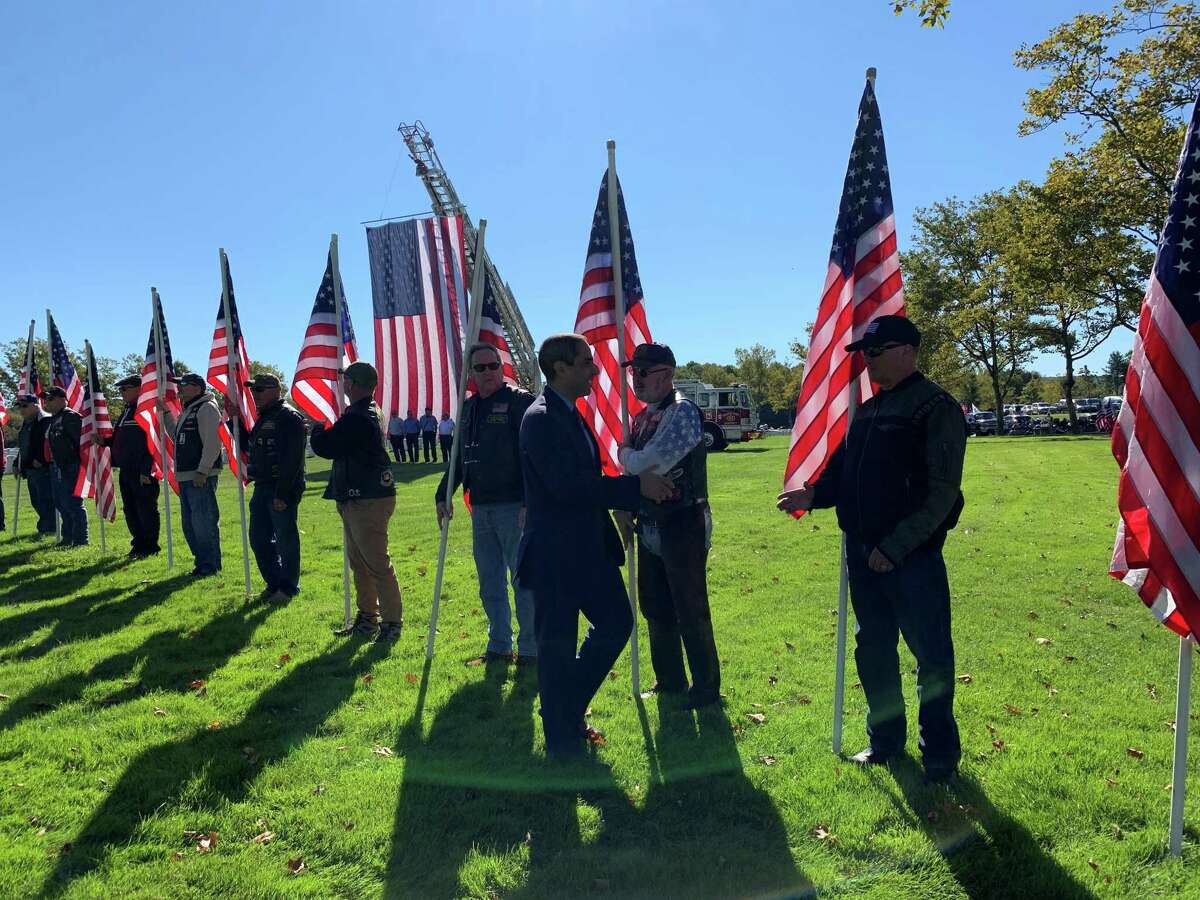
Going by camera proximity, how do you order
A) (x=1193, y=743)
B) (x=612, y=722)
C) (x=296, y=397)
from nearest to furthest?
1. (x=1193, y=743)
2. (x=612, y=722)
3. (x=296, y=397)

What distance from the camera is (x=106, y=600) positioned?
8891 mm

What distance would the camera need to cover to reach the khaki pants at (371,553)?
7184 millimetres

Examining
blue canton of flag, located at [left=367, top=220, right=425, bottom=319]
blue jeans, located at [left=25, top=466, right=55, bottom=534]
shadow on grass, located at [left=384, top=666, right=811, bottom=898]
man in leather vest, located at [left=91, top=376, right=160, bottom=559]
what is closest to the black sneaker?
shadow on grass, located at [left=384, top=666, right=811, bottom=898]

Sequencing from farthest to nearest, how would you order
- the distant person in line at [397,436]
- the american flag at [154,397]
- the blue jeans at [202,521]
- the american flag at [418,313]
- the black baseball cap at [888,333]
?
the distant person in line at [397,436]
the american flag at [418,313]
the american flag at [154,397]
the blue jeans at [202,521]
the black baseball cap at [888,333]

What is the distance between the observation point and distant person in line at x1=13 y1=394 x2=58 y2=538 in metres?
13.3

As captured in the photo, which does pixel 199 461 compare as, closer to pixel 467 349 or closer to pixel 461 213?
pixel 467 349

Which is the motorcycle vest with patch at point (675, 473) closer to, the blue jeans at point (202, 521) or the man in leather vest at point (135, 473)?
the blue jeans at point (202, 521)

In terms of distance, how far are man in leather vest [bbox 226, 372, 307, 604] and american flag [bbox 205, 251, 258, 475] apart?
36.8 inches

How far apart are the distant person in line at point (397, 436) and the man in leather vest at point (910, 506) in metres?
22.6

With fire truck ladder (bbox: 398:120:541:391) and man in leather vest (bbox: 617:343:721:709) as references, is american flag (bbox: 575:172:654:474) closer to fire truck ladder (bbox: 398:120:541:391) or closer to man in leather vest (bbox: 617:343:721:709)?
man in leather vest (bbox: 617:343:721:709)

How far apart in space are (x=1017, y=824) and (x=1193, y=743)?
1.65 m

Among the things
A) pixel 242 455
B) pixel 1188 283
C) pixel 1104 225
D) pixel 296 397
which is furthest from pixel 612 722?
pixel 1104 225

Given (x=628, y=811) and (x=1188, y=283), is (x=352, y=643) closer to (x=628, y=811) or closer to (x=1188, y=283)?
(x=628, y=811)

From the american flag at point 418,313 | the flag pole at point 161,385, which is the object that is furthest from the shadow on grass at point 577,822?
the american flag at point 418,313
